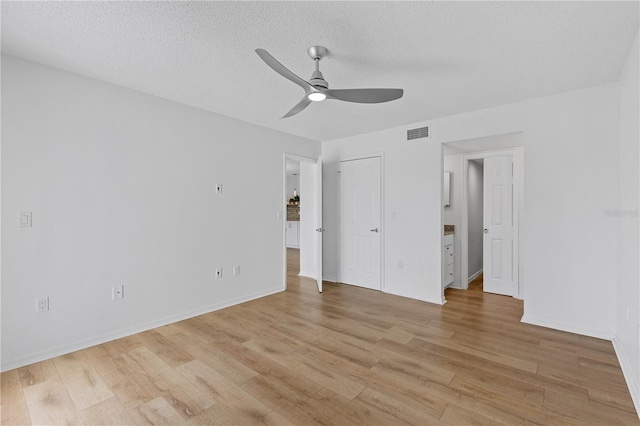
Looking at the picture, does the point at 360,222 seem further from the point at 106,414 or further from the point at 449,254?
the point at 106,414

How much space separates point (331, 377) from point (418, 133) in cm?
323

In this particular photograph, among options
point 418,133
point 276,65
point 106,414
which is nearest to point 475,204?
point 418,133

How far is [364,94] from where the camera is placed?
2275mm

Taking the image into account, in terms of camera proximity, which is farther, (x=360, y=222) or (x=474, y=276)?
(x=474, y=276)

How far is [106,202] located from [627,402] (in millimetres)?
4302

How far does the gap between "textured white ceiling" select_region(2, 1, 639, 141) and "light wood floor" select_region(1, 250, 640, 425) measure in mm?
2406

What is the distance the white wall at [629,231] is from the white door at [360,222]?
2614 millimetres

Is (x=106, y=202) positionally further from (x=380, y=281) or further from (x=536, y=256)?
(x=536, y=256)

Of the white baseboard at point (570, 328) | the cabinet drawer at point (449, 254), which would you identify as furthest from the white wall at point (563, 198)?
the cabinet drawer at point (449, 254)

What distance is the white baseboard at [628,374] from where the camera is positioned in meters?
1.89

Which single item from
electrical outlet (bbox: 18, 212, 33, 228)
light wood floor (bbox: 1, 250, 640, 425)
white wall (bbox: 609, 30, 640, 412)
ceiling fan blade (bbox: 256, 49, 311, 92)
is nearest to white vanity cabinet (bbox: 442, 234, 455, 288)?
light wood floor (bbox: 1, 250, 640, 425)

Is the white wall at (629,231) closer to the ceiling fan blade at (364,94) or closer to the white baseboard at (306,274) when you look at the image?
the ceiling fan blade at (364,94)

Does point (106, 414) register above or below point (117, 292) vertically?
below

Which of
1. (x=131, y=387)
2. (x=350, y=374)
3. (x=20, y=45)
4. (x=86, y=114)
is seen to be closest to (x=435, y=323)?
(x=350, y=374)
